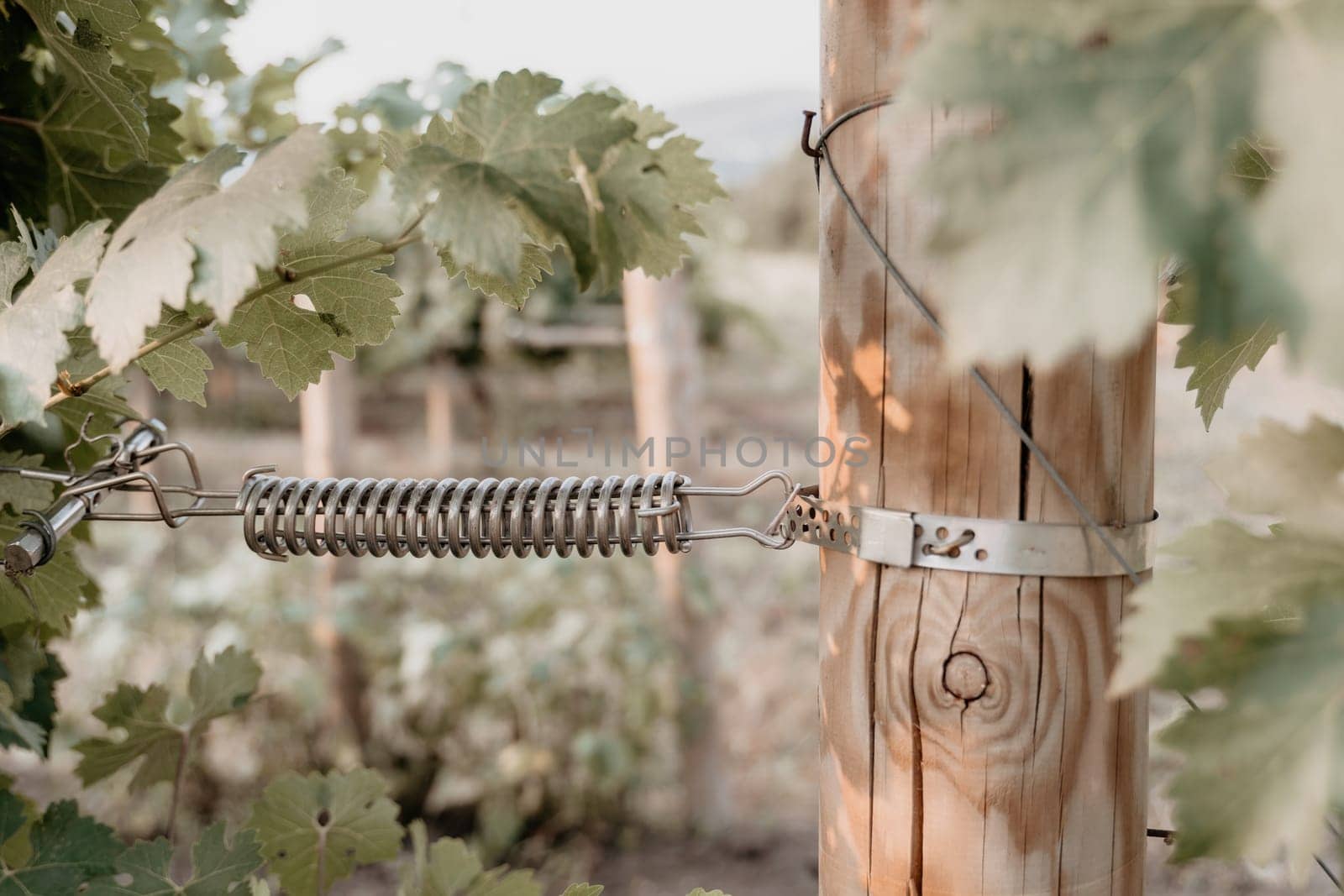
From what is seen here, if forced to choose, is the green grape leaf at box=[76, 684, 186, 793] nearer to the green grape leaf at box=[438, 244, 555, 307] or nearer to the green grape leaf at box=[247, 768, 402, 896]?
the green grape leaf at box=[247, 768, 402, 896]

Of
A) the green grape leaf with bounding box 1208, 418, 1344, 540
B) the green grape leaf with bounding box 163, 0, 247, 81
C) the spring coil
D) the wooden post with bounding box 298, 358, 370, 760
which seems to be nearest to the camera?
the green grape leaf with bounding box 1208, 418, 1344, 540

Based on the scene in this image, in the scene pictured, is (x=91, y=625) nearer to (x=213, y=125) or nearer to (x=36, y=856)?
(x=213, y=125)

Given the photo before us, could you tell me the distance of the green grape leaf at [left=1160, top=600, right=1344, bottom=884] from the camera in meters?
0.35

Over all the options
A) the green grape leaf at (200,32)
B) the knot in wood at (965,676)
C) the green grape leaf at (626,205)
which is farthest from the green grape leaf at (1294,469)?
the green grape leaf at (200,32)

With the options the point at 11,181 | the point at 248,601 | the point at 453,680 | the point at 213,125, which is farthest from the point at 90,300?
the point at 248,601

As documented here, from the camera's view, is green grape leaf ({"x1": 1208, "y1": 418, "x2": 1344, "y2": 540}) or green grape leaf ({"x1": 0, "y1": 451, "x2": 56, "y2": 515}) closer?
green grape leaf ({"x1": 1208, "y1": 418, "x2": 1344, "y2": 540})

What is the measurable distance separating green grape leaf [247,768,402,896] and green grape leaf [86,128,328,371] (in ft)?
1.91

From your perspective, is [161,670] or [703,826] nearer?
[703,826]

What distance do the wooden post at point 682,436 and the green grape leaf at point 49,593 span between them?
1.74 meters

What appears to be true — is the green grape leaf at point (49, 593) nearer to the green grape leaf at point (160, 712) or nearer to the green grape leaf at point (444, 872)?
the green grape leaf at point (160, 712)

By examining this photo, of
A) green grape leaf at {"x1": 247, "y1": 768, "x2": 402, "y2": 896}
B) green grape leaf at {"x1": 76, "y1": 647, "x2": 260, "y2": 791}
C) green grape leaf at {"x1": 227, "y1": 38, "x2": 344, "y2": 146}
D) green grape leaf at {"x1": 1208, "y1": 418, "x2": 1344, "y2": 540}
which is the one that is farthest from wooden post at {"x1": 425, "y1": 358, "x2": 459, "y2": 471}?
green grape leaf at {"x1": 1208, "y1": 418, "x2": 1344, "y2": 540}

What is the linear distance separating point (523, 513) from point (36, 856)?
1.59 feet

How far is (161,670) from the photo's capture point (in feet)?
11.4

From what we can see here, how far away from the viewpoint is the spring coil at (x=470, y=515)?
0.69m
